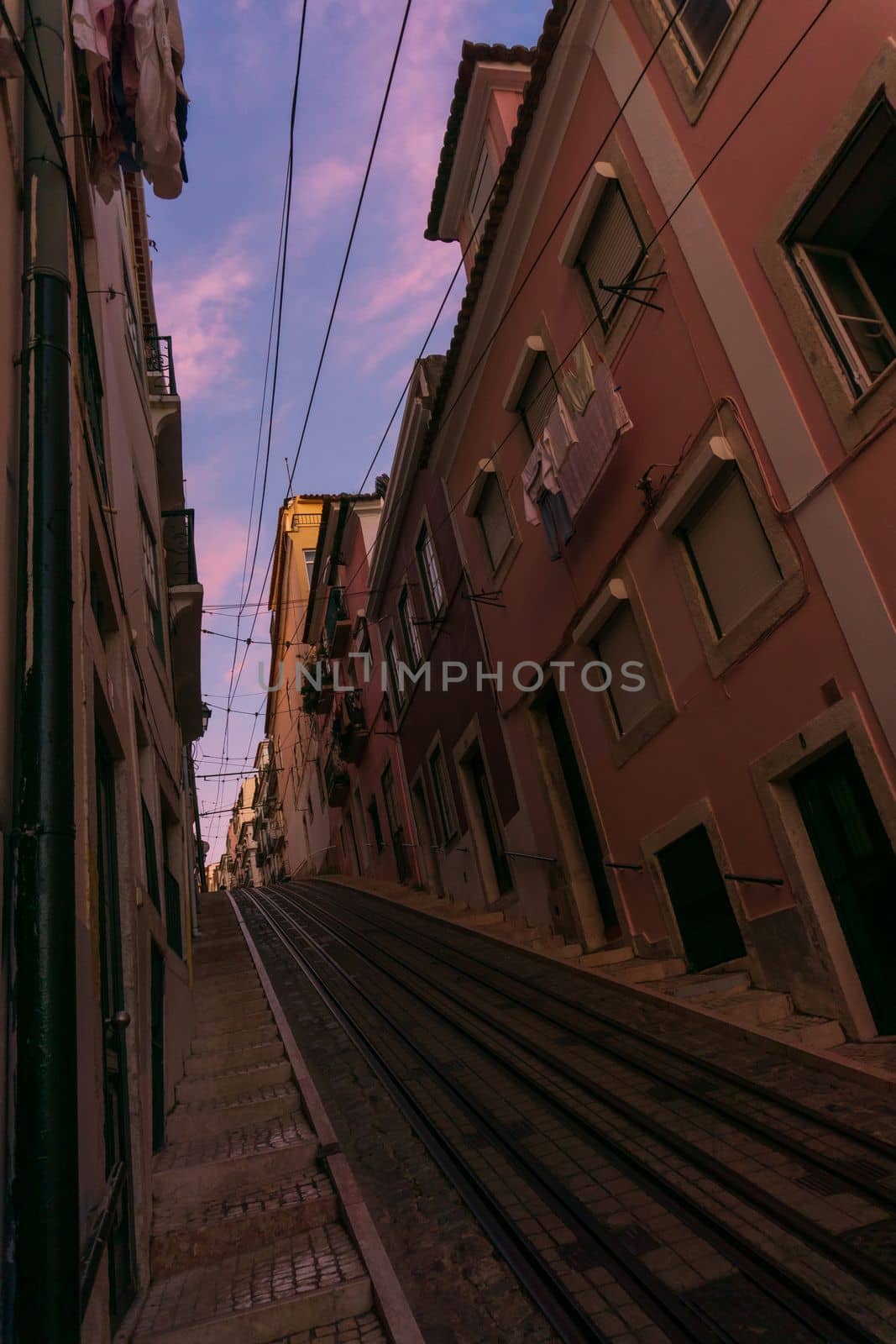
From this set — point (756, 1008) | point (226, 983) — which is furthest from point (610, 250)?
point (226, 983)

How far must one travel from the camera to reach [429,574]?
17.6 m

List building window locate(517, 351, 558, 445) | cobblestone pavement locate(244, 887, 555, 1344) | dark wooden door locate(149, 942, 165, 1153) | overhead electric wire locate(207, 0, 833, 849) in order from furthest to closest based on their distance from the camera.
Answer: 1. building window locate(517, 351, 558, 445)
2. overhead electric wire locate(207, 0, 833, 849)
3. dark wooden door locate(149, 942, 165, 1153)
4. cobblestone pavement locate(244, 887, 555, 1344)

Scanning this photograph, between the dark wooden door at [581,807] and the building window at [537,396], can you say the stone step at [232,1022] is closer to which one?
the dark wooden door at [581,807]

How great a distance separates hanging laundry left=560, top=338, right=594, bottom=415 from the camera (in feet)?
30.6

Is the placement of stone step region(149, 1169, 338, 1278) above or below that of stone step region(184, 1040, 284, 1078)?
below

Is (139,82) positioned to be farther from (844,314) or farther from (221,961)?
(221,961)

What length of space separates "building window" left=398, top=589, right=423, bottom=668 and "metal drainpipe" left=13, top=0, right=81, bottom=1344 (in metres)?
14.7

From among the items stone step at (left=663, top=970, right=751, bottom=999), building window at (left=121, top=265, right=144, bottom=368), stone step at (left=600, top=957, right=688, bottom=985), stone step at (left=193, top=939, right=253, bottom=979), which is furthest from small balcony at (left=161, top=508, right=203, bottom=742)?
stone step at (left=663, top=970, right=751, bottom=999)

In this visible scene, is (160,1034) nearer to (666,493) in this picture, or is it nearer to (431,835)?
(666,493)

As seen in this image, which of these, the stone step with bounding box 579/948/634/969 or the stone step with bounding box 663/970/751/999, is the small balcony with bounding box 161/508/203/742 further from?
the stone step with bounding box 663/970/751/999

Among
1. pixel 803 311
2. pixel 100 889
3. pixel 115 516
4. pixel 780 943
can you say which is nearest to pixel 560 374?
pixel 803 311

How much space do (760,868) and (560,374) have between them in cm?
598

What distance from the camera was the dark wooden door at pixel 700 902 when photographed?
8.62 m

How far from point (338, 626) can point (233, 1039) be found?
17.0 metres
